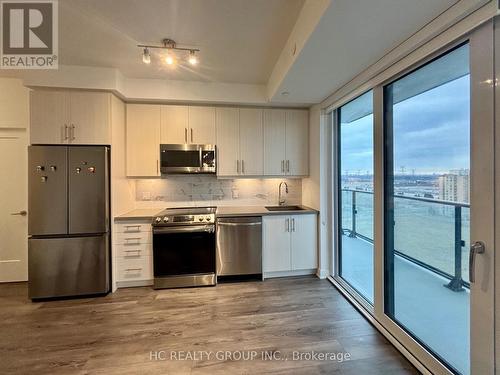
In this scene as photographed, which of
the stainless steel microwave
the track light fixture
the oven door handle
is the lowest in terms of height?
the oven door handle

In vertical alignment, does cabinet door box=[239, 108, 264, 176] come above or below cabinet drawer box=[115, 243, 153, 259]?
above

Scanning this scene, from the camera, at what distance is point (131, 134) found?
3455 millimetres

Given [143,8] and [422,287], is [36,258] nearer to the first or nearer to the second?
[143,8]

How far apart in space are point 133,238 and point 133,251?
0.57 feet

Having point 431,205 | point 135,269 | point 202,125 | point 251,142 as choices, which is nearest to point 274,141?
point 251,142

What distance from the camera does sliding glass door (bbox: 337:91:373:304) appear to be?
9.14 ft

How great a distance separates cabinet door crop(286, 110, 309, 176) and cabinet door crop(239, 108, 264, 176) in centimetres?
44

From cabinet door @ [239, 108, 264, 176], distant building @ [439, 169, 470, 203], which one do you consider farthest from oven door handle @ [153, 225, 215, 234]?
distant building @ [439, 169, 470, 203]

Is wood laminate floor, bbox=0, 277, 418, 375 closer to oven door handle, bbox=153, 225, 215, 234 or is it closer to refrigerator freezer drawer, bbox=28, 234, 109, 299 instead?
refrigerator freezer drawer, bbox=28, 234, 109, 299

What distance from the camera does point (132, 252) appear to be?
3191 mm

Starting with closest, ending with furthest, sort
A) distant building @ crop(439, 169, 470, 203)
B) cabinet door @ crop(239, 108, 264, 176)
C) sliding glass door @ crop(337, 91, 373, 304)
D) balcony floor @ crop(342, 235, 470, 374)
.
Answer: distant building @ crop(439, 169, 470, 203)
balcony floor @ crop(342, 235, 470, 374)
sliding glass door @ crop(337, 91, 373, 304)
cabinet door @ crop(239, 108, 264, 176)

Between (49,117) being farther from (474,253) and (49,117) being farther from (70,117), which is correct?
(474,253)

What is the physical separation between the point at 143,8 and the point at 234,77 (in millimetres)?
1502

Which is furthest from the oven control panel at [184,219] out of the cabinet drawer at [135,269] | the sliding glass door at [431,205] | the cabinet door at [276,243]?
the sliding glass door at [431,205]
